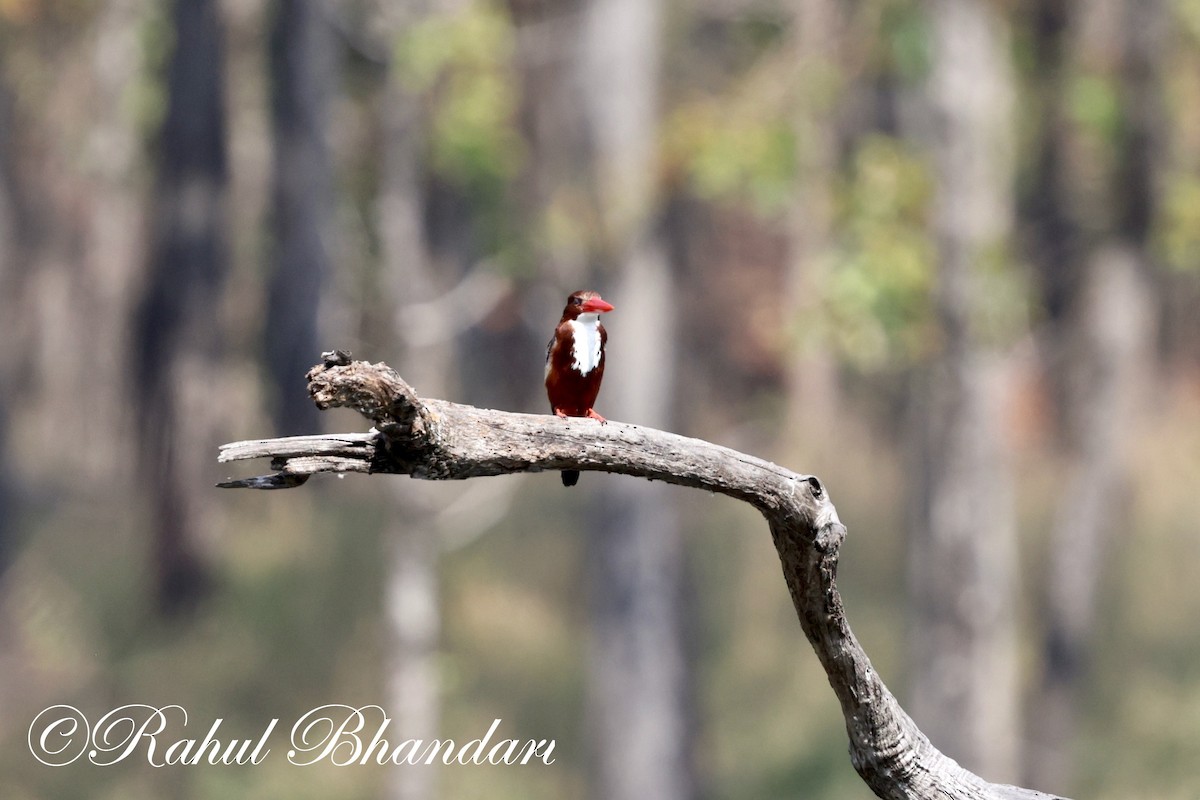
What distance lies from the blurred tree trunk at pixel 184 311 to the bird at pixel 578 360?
12363 mm

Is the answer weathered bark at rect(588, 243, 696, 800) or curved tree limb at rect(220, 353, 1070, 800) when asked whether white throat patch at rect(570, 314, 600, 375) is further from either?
weathered bark at rect(588, 243, 696, 800)

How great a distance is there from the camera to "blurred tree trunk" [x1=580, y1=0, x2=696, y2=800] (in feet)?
42.0

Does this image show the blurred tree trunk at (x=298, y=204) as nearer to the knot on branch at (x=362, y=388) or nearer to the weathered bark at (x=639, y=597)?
the weathered bark at (x=639, y=597)

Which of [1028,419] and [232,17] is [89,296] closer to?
[232,17]

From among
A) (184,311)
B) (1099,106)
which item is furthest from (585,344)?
(184,311)

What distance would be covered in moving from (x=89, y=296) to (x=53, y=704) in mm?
14035

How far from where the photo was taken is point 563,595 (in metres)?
16.9

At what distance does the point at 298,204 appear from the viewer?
17688 millimetres

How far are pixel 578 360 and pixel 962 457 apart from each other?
23.3 ft

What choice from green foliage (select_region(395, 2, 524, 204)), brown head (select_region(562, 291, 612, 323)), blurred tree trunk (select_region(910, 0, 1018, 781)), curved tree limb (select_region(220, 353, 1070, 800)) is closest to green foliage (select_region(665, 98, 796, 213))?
blurred tree trunk (select_region(910, 0, 1018, 781))

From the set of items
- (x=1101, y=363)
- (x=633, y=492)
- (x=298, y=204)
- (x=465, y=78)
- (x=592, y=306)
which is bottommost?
(x=592, y=306)

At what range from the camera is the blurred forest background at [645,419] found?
38.1 feet

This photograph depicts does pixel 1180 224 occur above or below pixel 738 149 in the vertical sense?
above

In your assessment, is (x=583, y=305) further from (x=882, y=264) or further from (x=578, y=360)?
(x=882, y=264)
